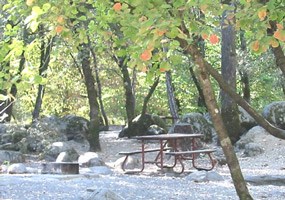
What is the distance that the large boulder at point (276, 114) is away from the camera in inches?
637

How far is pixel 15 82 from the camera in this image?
288 centimetres

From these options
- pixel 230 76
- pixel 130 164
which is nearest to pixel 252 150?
pixel 230 76

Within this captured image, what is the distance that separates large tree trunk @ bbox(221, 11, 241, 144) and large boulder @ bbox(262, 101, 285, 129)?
117cm

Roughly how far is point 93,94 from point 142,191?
303 inches

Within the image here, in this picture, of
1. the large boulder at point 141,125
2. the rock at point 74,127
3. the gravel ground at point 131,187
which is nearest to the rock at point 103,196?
the gravel ground at point 131,187

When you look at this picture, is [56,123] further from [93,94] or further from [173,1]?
[173,1]

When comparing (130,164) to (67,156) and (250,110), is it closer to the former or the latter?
(67,156)

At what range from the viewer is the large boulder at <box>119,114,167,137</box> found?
20609 mm

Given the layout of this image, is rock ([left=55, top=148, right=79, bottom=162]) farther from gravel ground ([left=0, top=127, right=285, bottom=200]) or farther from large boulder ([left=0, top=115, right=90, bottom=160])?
gravel ground ([left=0, top=127, right=285, bottom=200])

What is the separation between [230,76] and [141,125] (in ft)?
20.8

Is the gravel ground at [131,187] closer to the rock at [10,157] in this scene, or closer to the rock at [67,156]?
the rock at [67,156]

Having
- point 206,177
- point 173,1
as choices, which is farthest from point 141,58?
point 206,177

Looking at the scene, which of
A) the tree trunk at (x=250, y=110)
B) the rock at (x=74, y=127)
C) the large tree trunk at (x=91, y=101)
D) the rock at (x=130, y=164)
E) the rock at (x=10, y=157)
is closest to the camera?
the tree trunk at (x=250, y=110)

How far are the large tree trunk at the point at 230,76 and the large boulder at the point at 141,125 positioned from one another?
5.04 meters
